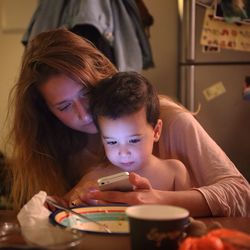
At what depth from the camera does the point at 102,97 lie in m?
1.24

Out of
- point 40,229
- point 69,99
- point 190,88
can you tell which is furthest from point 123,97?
point 190,88

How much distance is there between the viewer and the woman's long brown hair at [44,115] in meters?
1.35

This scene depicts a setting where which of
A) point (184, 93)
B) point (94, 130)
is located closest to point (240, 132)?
point (184, 93)

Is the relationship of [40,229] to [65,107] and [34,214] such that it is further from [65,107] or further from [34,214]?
[65,107]

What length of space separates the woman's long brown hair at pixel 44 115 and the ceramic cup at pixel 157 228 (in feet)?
2.25

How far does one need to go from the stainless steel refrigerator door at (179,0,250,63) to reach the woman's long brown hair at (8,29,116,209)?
1.24 m

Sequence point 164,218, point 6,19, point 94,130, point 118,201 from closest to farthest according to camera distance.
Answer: point 164,218 → point 118,201 → point 94,130 → point 6,19

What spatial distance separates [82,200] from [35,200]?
209 mm

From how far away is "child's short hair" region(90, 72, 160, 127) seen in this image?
3.96 ft

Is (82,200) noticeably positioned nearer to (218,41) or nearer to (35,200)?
(35,200)

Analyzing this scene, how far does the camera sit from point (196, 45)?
8.59 ft

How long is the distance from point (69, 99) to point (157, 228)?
73 centimetres

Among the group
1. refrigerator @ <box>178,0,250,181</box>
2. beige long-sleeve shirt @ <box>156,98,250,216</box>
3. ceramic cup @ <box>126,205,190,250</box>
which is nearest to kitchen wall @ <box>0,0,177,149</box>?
refrigerator @ <box>178,0,250,181</box>

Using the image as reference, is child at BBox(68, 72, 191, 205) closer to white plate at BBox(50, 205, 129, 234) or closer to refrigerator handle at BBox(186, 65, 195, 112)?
white plate at BBox(50, 205, 129, 234)
